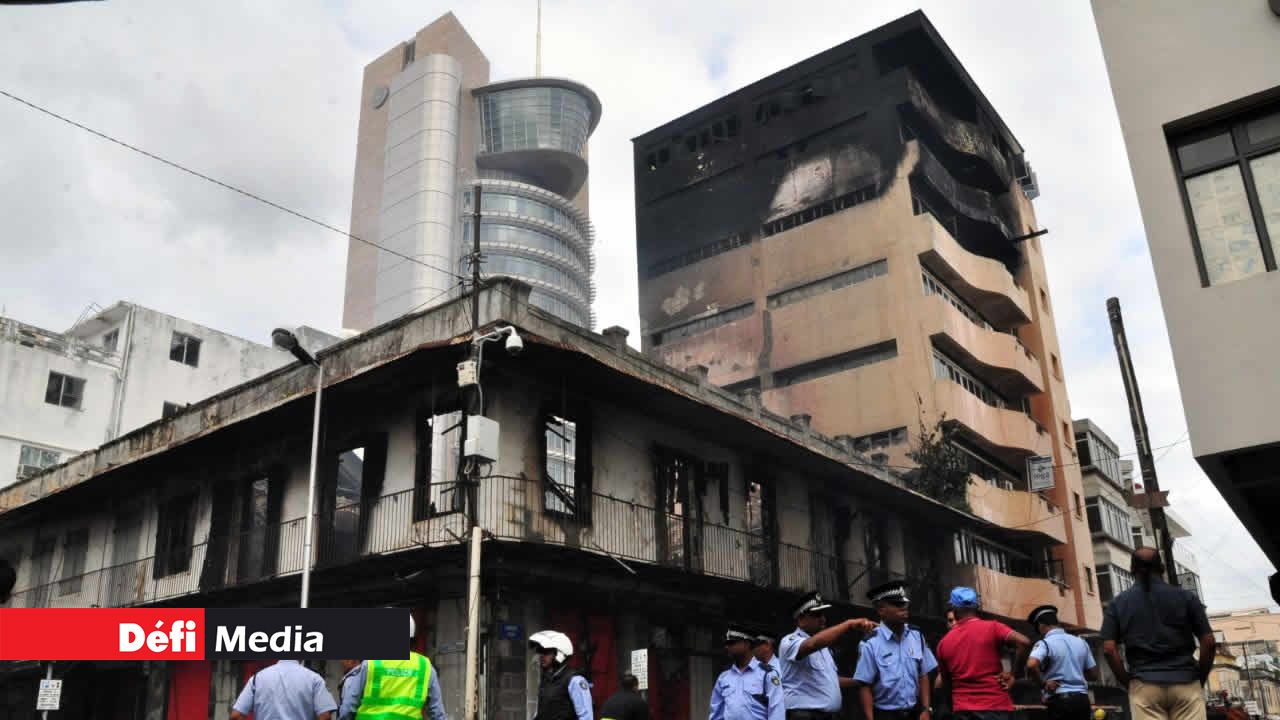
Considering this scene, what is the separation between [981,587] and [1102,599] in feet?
50.3

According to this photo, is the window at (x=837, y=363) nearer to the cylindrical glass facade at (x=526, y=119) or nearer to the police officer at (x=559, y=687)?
the police officer at (x=559, y=687)

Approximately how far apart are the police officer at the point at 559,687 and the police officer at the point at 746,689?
39.2 inches

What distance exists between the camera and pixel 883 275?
39.6 m

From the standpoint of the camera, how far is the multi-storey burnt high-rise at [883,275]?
1510 inches

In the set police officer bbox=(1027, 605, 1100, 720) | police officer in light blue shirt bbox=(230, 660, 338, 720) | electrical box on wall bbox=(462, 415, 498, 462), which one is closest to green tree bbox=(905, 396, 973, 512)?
electrical box on wall bbox=(462, 415, 498, 462)

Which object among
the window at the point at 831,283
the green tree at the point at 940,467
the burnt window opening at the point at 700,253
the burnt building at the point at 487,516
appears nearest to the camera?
the burnt building at the point at 487,516

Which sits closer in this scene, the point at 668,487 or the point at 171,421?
the point at 668,487

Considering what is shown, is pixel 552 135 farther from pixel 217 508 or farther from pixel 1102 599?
pixel 217 508

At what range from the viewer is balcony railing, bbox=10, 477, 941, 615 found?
19.0 metres

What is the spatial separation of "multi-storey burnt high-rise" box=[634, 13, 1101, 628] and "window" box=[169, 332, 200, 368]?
19.0 metres

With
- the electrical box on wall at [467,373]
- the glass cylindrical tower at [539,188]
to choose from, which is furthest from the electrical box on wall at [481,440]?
the glass cylindrical tower at [539,188]

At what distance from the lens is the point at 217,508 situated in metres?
24.1

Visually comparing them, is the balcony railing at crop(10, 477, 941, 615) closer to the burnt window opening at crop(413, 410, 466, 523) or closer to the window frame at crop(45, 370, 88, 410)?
the burnt window opening at crop(413, 410, 466, 523)

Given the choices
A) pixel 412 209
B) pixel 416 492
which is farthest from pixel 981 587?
pixel 412 209
